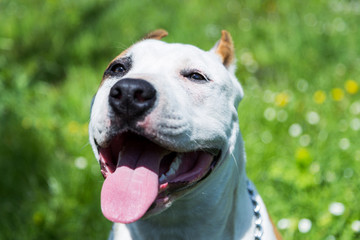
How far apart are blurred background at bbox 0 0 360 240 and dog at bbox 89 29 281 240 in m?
0.62

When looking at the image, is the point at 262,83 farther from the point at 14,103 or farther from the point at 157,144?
the point at 157,144

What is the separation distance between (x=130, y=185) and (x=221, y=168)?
1.34 ft

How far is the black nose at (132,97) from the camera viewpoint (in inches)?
63.8

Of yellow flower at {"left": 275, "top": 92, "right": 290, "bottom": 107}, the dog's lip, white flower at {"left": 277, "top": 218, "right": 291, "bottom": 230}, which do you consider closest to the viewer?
the dog's lip

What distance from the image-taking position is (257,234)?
2.04 m

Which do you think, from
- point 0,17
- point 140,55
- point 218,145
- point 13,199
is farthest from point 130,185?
point 0,17

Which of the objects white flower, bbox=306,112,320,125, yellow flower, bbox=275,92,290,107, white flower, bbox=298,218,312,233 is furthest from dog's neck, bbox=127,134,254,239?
yellow flower, bbox=275,92,290,107

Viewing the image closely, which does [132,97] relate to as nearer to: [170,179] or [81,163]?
[170,179]

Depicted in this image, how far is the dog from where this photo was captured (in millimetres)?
1672

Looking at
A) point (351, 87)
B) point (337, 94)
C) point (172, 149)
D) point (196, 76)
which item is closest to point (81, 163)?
point (196, 76)

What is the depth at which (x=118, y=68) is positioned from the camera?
2.06 metres

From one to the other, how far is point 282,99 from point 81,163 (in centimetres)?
172

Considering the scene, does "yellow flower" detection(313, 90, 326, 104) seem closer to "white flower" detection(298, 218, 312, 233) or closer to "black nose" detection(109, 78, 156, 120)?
"white flower" detection(298, 218, 312, 233)

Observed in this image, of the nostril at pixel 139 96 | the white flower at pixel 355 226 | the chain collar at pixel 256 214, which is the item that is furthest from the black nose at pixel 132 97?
the white flower at pixel 355 226
